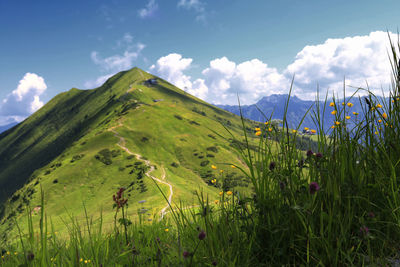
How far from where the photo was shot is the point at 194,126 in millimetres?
190000

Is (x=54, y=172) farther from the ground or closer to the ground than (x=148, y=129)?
closer to the ground

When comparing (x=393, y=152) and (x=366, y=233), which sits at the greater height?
(x=393, y=152)

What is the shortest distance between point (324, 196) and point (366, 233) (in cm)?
41

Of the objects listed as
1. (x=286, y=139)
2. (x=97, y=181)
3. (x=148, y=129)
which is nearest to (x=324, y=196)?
(x=286, y=139)

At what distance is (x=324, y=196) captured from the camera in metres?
2.14

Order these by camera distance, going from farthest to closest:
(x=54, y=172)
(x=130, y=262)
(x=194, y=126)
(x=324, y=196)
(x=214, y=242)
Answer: (x=194, y=126)
(x=54, y=172)
(x=130, y=262)
(x=214, y=242)
(x=324, y=196)

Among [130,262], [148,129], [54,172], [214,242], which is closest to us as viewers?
[214,242]

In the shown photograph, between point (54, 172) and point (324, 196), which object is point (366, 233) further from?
point (54, 172)

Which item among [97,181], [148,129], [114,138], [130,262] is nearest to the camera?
[130,262]

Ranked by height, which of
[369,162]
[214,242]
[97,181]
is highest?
[369,162]

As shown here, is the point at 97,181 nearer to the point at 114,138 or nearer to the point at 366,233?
the point at 114,138

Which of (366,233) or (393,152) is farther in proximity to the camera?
(393,152)

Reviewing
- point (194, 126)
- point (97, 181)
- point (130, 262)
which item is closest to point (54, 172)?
point (97, 181)

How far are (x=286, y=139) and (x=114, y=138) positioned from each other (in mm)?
153228
